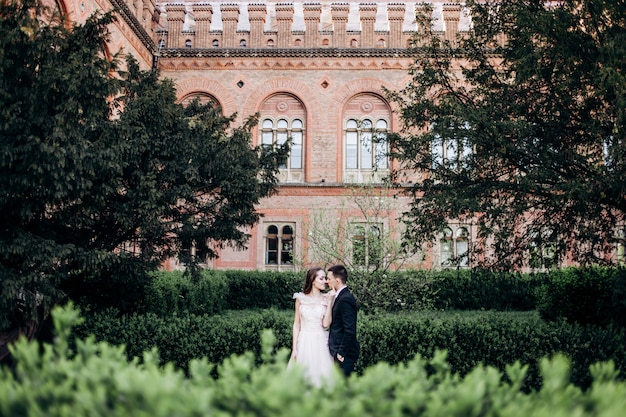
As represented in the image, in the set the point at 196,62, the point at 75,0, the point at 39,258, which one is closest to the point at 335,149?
the point at 196,62

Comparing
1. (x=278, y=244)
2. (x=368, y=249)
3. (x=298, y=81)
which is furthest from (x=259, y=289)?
(x=298, y=81)

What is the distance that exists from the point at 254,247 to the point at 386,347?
41.9 ft

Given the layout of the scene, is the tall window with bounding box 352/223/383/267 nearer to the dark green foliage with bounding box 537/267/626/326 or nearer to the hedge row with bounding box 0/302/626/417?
the dark green foliage with bounding box 537/267/626/326

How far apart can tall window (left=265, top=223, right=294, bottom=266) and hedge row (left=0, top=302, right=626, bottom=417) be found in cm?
1740

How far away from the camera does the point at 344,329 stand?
18.1 ft

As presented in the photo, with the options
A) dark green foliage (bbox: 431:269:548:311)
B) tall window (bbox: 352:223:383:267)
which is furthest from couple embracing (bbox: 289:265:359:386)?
dark green foliage (bbox: 431:269:548:311)

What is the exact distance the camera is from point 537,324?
23.9 feet

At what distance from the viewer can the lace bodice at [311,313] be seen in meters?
5.80

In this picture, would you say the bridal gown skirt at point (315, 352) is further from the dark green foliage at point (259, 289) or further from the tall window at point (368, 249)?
the dark green foliage at point (259, 289)

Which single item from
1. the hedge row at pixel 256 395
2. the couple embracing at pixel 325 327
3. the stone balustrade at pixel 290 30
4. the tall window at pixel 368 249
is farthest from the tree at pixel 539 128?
the stone balustrade at pixel 290 30

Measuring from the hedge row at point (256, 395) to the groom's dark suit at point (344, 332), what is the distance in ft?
9.65

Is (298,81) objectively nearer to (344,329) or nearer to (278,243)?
(278,243)

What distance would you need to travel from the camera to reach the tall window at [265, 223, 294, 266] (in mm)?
19969

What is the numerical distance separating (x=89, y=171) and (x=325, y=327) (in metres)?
3.20
